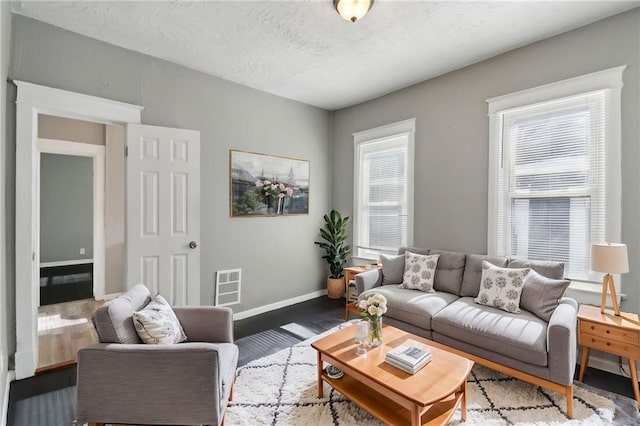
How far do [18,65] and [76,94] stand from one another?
1.30ft

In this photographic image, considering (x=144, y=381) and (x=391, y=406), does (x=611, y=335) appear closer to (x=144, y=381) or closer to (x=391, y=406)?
(x=391, y=406)

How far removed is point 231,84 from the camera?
375cm

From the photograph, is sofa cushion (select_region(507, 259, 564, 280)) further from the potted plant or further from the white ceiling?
the potted plant

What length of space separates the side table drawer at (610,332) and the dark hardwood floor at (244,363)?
1.45ft

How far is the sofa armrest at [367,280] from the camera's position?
3385mm

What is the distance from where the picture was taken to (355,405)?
2096 millimetres

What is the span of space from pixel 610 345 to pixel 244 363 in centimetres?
284

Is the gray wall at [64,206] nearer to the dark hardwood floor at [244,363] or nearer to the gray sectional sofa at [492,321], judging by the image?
the dark hardwood floor at [244,363]

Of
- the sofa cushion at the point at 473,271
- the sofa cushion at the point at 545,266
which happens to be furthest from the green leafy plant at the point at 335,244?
the sofa cushion at the point at 545,266

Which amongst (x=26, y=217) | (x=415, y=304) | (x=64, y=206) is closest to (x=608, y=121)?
(x=415, y=304)

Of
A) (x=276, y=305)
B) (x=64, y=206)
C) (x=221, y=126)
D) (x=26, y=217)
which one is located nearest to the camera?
(x=26, y=217)

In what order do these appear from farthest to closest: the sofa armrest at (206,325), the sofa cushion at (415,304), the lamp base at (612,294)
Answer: the sofa cushion at (415,304), the lamp base at (612,294), the sofa armrest at (206,325)

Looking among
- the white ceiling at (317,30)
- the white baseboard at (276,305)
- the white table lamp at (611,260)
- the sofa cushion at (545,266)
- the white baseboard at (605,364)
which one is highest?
the white ceiling at (317,30)

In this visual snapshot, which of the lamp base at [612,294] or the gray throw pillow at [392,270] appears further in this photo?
the gray throw pillow at [392,270]
